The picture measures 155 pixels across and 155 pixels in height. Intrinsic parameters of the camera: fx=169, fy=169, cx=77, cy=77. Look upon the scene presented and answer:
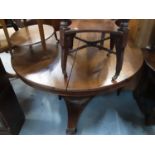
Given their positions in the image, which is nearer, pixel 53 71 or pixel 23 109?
pixel 53 71

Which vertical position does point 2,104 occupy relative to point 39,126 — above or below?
above

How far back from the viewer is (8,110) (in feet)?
4.10

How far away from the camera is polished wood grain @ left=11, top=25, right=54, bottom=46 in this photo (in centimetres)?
113

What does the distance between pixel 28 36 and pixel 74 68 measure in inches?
17.6

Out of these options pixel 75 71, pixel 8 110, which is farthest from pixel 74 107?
pixel 8 110

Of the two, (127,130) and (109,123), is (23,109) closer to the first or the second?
(109,123)

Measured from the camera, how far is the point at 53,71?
3.22ft

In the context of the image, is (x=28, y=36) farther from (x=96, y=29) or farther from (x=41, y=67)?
(x=96, y=29)

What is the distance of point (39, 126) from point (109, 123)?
59cm

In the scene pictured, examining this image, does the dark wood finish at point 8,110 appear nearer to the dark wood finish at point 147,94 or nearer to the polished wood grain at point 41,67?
the polished wood grain at point 41,67

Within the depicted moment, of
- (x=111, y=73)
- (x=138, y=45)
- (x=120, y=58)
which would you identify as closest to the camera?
(x=120, y=58)

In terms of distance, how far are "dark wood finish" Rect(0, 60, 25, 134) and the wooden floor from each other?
21cm
